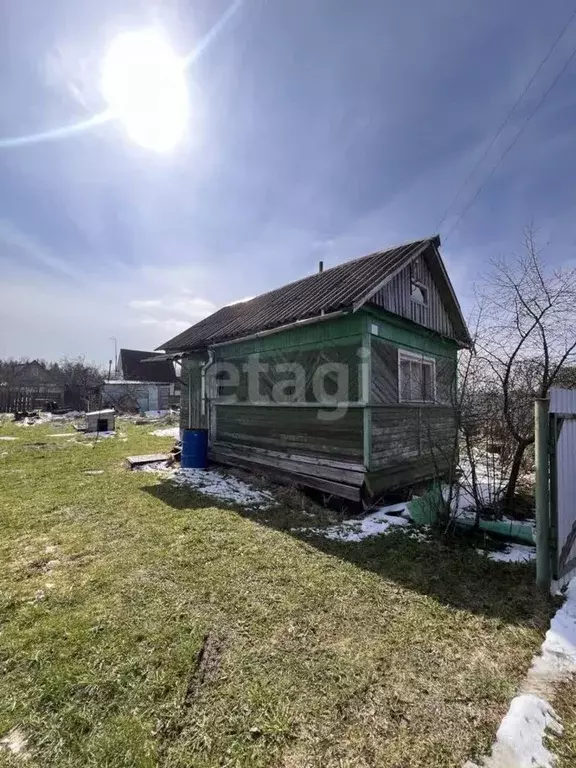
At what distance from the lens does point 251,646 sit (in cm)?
240

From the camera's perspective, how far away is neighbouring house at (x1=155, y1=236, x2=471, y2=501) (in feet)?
19.5

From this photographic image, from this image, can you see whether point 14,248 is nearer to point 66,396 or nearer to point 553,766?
point 553,766

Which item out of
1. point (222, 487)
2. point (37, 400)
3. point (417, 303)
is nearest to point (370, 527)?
point (222, 487)

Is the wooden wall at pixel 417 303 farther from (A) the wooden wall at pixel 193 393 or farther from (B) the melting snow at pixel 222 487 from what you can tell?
(A) the wooden wall at pixel 193 393

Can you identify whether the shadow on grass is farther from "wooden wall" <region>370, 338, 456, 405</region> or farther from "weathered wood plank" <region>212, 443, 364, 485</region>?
"wooden wall" <region>370, 338, 456, 405</region>

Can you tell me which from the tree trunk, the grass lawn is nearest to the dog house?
the grass lawn

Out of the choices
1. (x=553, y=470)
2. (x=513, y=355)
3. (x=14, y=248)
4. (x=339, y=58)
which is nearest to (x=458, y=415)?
(x=553, y=470)

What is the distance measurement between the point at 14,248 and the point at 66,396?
16.5m

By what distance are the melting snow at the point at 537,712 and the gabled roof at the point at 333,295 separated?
14.3ft

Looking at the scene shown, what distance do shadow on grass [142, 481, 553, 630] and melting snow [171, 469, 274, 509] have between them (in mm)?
933

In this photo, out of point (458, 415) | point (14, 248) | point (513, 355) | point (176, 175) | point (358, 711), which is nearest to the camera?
point (358, 711)

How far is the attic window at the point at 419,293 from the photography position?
24.9ft

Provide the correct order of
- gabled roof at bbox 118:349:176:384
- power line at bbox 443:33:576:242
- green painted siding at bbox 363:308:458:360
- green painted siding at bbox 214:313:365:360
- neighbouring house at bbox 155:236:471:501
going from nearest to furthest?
power line at bbox 443:33:576:242, neighbouring house at bbox 155:236:471:501, green painted siding at bbox 214:313:365:360, green painted siding at bbox 363:308:458:360, gabled roof at bbox 118:349:176:384

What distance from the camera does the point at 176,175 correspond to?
302 inches
